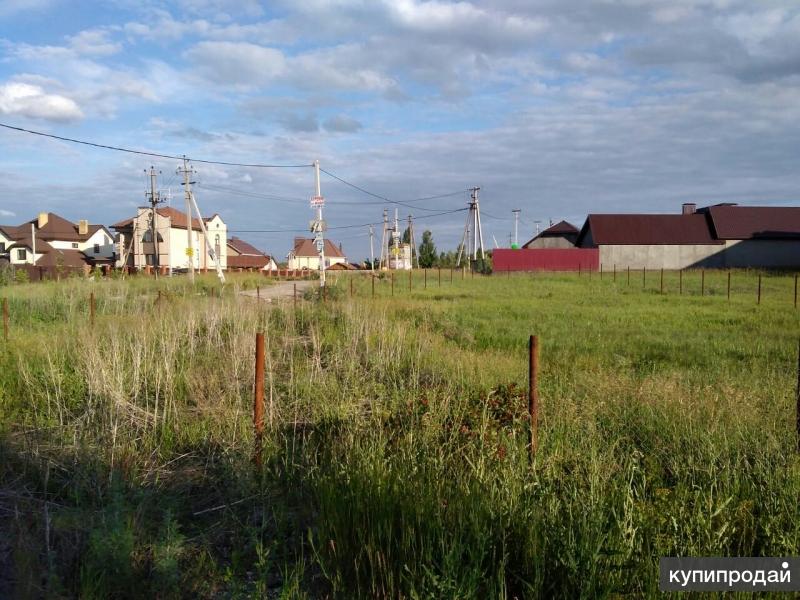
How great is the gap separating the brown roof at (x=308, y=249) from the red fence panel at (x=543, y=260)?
6079cm

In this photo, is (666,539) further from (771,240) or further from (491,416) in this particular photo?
(771,240)

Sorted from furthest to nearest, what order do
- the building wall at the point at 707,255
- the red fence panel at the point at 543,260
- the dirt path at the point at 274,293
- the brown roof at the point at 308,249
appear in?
the brown roof at the point at 308,249 → the building wall at the point at 707,255 → the red fence panel at the point at 543,260 → the dirt path at the point at 274,293

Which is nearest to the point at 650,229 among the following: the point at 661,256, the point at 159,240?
the point at 661,256

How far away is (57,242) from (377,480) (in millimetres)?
88499

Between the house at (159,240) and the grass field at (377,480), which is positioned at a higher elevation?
the house at (159,240)

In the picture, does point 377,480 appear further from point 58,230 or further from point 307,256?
point 307,256

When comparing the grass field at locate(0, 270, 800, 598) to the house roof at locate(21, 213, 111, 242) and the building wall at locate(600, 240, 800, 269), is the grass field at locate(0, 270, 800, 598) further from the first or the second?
the house roof at locate(21, 213, 111, 242)

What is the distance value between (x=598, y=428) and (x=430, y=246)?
83.9m

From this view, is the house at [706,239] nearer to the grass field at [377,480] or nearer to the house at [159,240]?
the house at [159,240]

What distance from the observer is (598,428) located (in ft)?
20.1

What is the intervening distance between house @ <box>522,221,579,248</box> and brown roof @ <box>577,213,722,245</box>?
9.82 metres

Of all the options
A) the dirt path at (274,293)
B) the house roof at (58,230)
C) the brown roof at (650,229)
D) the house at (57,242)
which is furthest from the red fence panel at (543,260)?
the house roof at (58,230)

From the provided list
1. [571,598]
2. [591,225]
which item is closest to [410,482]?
[571,598]

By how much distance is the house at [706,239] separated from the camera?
57.1m
